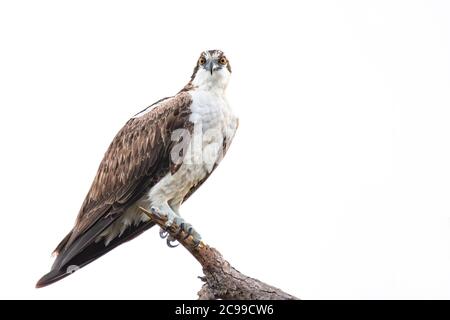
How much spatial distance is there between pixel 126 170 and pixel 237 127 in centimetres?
125

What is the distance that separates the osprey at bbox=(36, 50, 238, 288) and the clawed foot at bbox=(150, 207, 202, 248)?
0.4 inches

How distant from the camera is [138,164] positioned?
764 centimetres

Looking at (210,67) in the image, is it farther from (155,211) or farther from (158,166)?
(155,211)

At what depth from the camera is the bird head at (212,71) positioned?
25.3ft

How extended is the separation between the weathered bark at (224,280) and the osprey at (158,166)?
0.87ft

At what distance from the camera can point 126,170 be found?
25.4ft

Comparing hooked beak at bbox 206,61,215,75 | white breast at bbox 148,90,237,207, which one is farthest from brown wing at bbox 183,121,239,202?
hooked beak at bbox 206,61,215,75

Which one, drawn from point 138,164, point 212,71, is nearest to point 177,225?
point 138,164

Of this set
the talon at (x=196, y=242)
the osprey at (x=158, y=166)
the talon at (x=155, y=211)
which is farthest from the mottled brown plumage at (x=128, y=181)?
the talon at (x=196, y=242)

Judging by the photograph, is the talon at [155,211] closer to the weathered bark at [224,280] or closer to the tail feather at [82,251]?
the weathered bark at [224,280]

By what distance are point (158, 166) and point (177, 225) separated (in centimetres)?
67

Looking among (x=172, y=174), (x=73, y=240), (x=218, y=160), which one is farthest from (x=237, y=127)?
(x=73, y=240)

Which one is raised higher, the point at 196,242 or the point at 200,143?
the point at 200,143
